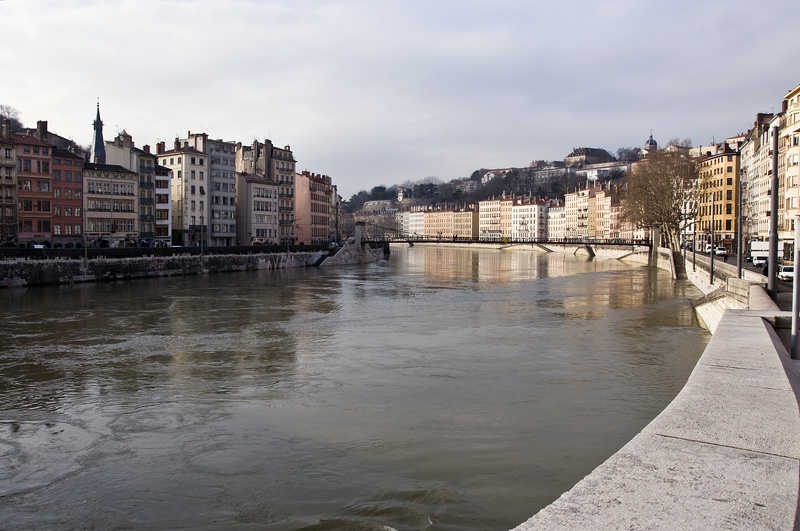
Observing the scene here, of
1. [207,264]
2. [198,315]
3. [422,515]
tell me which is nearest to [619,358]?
[422,515]

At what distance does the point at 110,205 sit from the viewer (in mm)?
57969

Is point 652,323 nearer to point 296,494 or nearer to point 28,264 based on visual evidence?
point 296,494

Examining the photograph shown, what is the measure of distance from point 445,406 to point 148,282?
35.0 m

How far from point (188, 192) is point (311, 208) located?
2501cm

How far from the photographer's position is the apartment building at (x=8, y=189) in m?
49.8

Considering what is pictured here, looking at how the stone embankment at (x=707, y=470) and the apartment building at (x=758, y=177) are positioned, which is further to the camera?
the apartment building at (x=758, y=177)

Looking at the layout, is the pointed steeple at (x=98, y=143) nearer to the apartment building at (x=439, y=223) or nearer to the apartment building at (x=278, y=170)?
the apartment building at (x=278, y=170)

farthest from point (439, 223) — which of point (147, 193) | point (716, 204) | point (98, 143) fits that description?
point (147, 193)

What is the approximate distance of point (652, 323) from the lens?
22.2 meters

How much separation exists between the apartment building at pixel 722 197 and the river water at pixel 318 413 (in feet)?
177

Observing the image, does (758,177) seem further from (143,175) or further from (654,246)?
(143,175)

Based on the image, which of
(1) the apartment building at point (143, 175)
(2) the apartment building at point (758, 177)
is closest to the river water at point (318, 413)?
(1) the apartment building at point (143, 175)

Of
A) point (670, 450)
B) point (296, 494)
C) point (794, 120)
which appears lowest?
point (296, 494)

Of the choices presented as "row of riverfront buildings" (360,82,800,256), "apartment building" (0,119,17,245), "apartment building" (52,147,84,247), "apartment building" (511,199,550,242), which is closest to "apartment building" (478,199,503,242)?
"row of riverfront buildings" (360,82,800,256)
